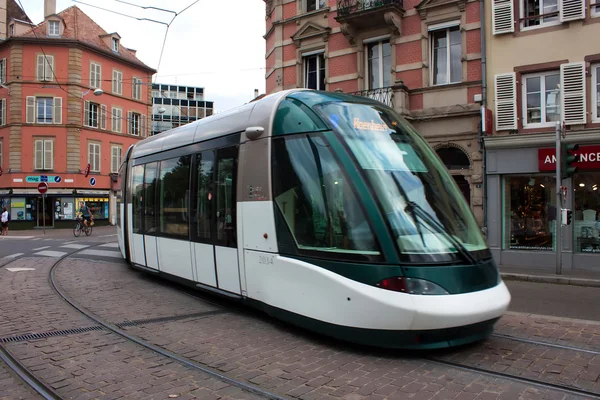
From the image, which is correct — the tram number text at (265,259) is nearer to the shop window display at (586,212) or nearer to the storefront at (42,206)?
the shop window display at (586,212)

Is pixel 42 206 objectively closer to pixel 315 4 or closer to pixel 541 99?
pixel 315 4

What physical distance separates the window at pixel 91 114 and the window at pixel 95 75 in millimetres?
1405

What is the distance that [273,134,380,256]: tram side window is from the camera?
4688mm

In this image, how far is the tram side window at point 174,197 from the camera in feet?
24.7

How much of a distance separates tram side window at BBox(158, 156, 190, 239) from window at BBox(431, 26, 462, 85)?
397 inches

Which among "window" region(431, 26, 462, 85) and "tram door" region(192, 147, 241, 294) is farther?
"window" region(431, 26, 462, 85)

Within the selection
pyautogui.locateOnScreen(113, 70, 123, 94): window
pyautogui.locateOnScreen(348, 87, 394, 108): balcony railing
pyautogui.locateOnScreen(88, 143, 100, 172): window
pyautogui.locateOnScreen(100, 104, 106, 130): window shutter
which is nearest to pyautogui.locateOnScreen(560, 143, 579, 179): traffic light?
pyautogui.locateOnScreen(348, 87, 394, 108): balcony railing

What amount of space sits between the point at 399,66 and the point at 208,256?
11.1 meters

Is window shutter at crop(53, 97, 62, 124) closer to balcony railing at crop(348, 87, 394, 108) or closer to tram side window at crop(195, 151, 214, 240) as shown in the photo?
balcony railing at crop(348, 87, 394, 108)

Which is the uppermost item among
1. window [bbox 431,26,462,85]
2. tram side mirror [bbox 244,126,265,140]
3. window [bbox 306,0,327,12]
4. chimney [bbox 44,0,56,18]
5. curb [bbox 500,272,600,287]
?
chimney [bbox 44,0,56,18]

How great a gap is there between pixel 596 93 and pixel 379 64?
21.8 ft

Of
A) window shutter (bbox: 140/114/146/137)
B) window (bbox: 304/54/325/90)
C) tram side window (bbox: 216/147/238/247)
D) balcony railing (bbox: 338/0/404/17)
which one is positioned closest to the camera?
tram side window (bbox: 216/147/238/247)

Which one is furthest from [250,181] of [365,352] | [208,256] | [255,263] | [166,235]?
[166,235]

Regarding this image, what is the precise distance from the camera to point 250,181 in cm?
592
